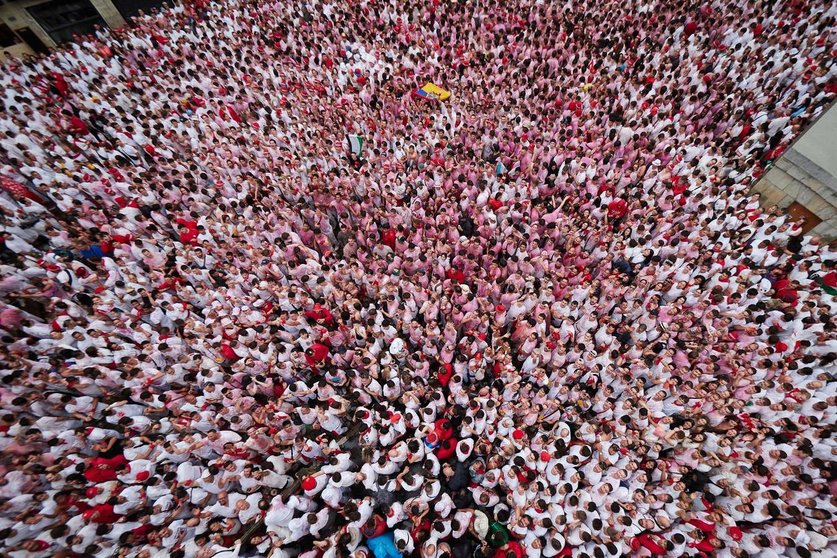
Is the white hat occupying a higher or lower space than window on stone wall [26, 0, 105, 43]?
lower

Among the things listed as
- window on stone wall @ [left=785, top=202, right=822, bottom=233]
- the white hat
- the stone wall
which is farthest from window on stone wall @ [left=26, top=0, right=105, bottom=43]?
window on stone wall @ [left=785, top=202, right=822, bottom=233]

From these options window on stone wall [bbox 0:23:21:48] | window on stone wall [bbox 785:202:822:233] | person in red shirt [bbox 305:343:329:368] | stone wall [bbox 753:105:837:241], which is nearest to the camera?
person in red shirt [bbox 305:343:329:368]

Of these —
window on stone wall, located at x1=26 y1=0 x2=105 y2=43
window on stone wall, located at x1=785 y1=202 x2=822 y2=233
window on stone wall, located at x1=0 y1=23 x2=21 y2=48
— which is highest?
window on stone wall, located at x1=26 y1=0 x2=105 y2=43

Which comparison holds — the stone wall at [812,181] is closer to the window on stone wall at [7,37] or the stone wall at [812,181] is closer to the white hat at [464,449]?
the white hat at [464,449]

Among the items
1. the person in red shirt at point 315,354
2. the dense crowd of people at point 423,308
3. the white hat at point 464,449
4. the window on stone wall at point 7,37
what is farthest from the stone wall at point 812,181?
the window on stone wall at point 7,37

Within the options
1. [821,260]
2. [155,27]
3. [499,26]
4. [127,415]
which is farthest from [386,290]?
[155,27]

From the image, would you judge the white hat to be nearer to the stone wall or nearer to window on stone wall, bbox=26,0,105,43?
the stone wall

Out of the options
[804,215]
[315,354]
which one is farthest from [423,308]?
[804,215]
